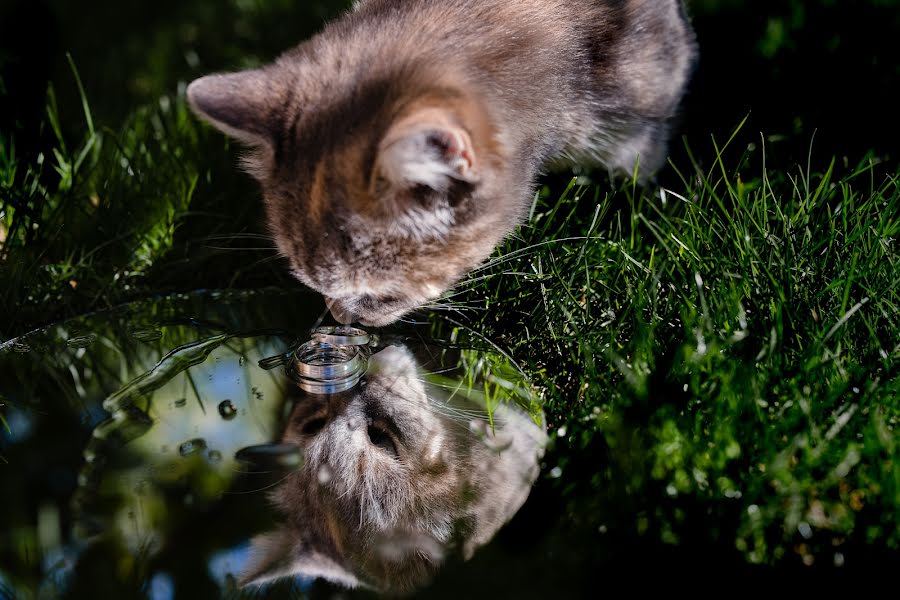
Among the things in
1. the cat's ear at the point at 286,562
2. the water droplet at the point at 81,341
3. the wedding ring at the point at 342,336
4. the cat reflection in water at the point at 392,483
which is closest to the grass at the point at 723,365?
the cat reflection in water at the point at 392,483

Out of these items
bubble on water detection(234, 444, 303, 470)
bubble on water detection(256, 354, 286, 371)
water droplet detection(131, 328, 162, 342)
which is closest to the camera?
bubble on water detection(234, 444, 303, 470)

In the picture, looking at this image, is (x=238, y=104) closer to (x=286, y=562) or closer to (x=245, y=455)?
(x=245, y=455)

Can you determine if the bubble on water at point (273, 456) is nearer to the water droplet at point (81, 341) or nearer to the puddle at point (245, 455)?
the puddle at point (245, 455)

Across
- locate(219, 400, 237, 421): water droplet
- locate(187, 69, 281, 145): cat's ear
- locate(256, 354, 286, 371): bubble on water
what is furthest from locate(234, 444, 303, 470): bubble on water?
locate(187, 69, 281, 145): cat's ear

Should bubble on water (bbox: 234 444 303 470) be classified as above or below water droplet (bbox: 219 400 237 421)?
above

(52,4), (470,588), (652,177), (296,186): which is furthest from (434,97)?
(52,4)

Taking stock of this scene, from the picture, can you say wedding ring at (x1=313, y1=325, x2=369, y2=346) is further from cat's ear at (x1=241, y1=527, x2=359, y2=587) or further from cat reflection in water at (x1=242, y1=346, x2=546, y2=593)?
cat's ear at (x1=241, y1=527, x2=359, y2=587)

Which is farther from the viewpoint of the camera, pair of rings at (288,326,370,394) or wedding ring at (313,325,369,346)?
wedding ring at (313,325,369,346)
